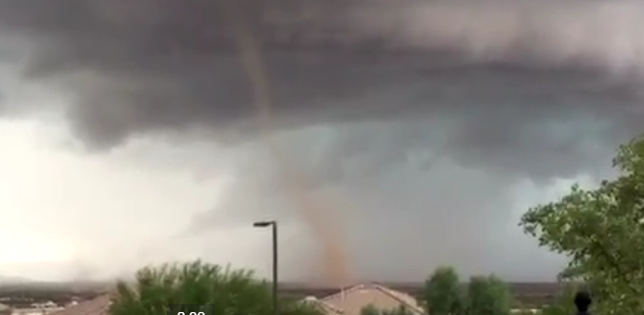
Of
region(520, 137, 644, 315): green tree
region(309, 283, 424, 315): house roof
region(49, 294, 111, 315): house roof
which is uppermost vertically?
region(309, 283, 424, 315): house roof

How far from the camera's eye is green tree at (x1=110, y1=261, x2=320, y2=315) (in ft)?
129

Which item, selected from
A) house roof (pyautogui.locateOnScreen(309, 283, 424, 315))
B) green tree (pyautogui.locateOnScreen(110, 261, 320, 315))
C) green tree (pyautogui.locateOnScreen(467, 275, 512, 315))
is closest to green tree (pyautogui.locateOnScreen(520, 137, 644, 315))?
green tree (pyautogui.locateOnScreen(110, 261, 320, 315))

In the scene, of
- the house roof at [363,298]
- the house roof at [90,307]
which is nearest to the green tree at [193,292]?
the house roof at [90,307]

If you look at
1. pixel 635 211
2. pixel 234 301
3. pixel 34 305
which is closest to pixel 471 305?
pixel 234 301

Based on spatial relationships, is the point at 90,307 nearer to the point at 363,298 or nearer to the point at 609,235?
the point at 363,298

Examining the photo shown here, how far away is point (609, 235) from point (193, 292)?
25.0m

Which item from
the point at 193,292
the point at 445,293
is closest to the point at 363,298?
the point at 445,293

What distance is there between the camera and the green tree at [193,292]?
3944cm

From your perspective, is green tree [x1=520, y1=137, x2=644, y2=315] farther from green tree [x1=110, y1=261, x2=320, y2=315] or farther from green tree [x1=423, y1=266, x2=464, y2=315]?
green tree [x1=423, y1=266, x2=464, y2=315]

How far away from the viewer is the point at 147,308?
129 feet

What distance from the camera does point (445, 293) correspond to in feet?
205

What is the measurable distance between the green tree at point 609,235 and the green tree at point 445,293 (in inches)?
1722

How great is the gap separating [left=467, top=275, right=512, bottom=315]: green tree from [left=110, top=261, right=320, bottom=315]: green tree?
67.4 feet

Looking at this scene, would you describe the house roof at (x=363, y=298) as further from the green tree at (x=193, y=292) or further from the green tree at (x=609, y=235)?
the green tree at (x=609, y=235)
